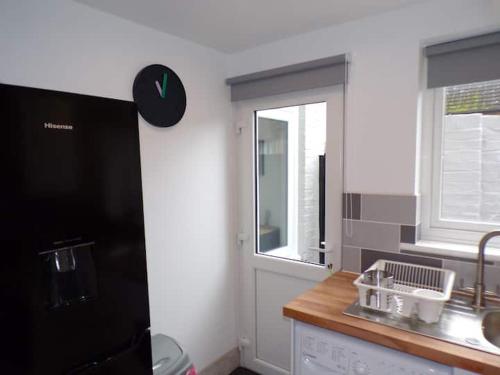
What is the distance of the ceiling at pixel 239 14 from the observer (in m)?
1.48

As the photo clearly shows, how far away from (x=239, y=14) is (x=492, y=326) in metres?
1.77

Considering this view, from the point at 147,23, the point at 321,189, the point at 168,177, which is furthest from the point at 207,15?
the point at 321,189

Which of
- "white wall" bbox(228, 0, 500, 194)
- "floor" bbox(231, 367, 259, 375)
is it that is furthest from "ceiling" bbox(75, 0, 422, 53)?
"floor" bbox(231, 367, 259, 375)

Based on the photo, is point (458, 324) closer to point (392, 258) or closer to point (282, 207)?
point (392, 258)

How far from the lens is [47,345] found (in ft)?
3.10

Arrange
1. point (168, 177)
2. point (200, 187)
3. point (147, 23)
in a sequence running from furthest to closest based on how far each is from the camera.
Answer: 1. point (200, 187)
2. point (168, 177)
3. point (147, 23)

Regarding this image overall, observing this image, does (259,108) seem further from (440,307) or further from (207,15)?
(440,307)

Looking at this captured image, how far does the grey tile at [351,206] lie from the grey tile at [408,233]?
230 mm

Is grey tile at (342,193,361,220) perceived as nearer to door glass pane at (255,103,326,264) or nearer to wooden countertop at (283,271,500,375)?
door glass pane at (255,103,326,264)

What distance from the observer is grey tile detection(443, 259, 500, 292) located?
1.42 metres

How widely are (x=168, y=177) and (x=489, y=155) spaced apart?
5.36ft

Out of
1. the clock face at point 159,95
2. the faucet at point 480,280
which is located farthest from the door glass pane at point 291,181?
the faucet at point 480,280

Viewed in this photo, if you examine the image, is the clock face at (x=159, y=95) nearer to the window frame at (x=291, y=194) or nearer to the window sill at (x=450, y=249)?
the window frame at (x=291, y=194)

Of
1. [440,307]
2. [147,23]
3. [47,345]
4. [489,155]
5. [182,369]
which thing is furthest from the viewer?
[147,23]
